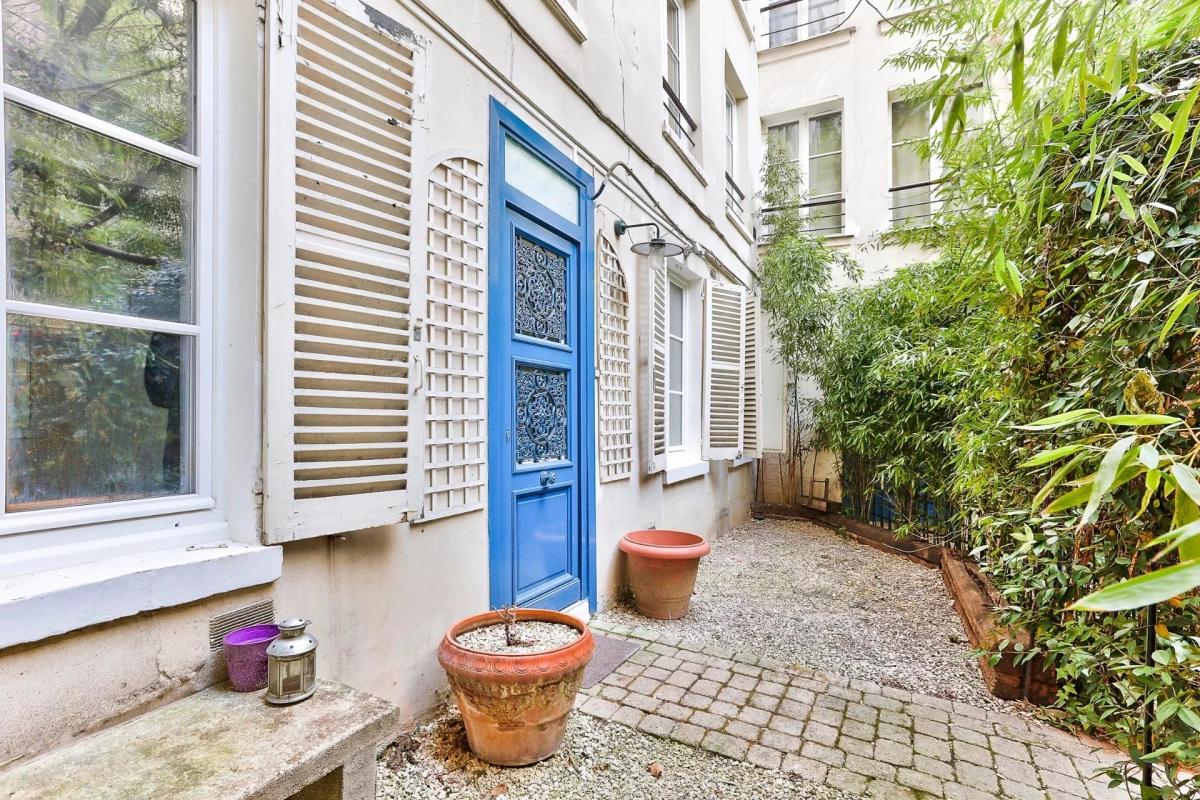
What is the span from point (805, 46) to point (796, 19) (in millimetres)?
472

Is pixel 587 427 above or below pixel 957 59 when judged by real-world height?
below

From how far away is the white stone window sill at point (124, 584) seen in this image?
44.6 inches

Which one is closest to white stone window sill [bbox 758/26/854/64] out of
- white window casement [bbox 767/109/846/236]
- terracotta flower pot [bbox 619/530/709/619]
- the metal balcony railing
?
white window casement [bbox 767/109/846/236]

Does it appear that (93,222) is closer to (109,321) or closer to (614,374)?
(109,321)

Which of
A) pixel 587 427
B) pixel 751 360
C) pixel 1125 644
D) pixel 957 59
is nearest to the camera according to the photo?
pixel 957 59

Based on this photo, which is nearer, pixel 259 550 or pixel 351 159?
pixel 259 550

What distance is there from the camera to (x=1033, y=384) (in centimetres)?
206

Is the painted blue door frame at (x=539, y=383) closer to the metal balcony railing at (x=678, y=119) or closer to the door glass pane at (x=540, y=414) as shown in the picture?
the door glass pane at (x=540, y=414)

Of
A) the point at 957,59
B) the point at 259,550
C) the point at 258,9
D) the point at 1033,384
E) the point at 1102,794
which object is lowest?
the point at 1102,794

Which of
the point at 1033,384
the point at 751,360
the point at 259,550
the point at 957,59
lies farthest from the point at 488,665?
the point at 751,360

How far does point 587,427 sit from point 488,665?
5.25ft

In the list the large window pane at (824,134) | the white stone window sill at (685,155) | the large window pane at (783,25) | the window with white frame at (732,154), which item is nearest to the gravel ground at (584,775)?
the white stone window sill at (685,155)

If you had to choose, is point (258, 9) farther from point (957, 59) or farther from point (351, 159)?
point (957, 59)

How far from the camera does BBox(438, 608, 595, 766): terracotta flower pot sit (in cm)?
183
